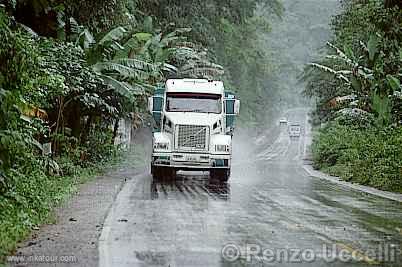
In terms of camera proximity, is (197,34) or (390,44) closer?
(390,44)

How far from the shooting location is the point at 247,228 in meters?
12.7

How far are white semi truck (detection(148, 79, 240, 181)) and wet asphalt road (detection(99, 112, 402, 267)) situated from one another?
1794 mm

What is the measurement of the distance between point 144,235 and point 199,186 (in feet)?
32.6

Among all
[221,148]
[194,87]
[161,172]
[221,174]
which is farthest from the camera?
[161,172]

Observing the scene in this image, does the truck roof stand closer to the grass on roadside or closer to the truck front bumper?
the truck front bumper

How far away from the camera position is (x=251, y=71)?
2862 inches

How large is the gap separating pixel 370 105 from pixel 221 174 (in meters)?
9.08

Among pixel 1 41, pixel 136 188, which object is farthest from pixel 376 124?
pixel 1 41

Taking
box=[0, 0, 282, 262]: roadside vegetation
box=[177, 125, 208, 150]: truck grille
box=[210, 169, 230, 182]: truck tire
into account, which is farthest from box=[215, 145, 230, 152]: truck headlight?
box=[0, 0, 282, 262]: roadside vegetation

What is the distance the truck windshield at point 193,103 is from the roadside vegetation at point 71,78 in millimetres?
1620

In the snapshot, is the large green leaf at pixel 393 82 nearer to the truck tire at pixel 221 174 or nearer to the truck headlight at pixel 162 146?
the truck tire at pixel 221 174

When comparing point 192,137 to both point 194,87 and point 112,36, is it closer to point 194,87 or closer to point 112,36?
point 194,87

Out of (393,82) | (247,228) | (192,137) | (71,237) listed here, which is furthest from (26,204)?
(393,82)

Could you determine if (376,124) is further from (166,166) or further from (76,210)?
(76,210)
